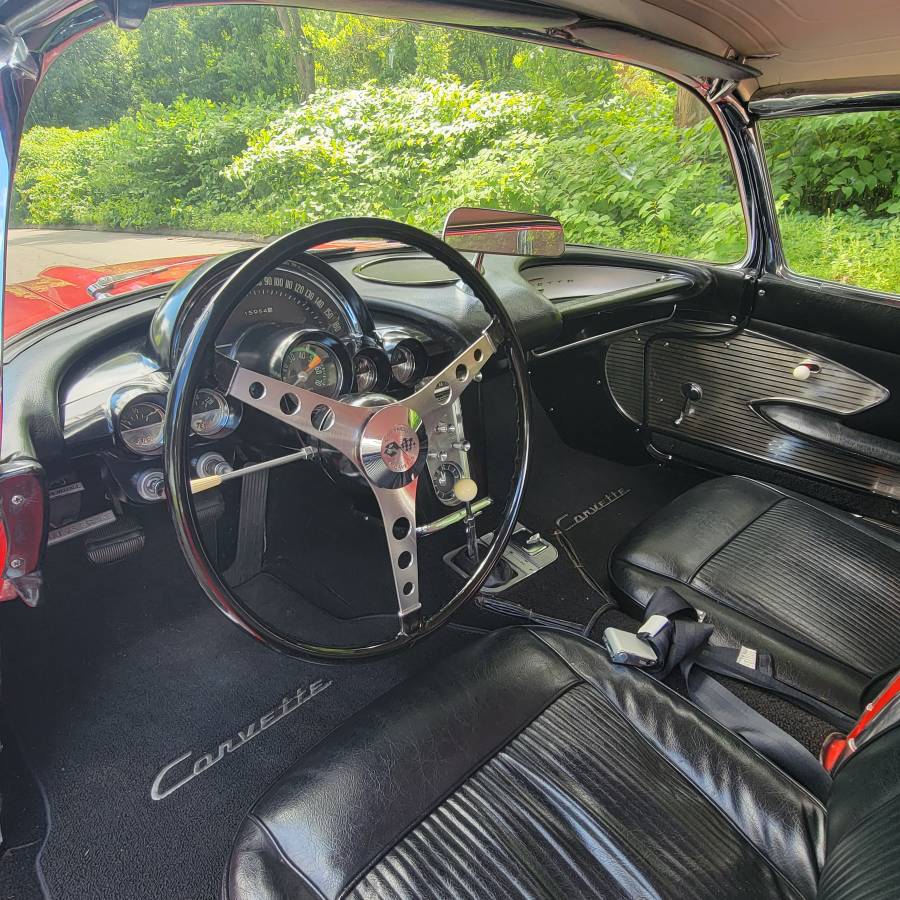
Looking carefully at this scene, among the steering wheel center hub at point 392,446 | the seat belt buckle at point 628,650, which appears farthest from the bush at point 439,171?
the seat belt buckle at point 628,650

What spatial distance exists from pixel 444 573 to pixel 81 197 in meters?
1.33

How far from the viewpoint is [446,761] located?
107 centimetres

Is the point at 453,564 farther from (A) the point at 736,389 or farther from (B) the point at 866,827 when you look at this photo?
(B) the point at 866,827

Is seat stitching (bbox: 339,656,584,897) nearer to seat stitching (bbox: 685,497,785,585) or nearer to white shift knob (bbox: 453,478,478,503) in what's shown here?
white shift knob (bbox: 453,478,478,503)

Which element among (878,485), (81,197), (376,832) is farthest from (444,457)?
(878,485)

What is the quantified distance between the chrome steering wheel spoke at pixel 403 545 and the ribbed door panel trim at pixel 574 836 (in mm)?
303

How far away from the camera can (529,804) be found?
101 cm

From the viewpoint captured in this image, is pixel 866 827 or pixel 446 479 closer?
pixel 866 827

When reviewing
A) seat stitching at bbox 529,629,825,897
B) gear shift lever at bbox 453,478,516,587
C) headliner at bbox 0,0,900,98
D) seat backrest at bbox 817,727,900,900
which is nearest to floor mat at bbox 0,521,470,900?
gear shift lever at bbox 453,478,516,587

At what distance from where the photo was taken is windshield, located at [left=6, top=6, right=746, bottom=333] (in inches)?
46.9

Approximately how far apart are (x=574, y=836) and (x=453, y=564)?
111 cm

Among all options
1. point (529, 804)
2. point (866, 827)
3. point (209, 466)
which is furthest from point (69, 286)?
point (866, 827)

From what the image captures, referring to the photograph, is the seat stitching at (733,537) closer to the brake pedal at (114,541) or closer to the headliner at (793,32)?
the headliner at (793,32)

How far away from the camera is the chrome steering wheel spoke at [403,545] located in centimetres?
127
